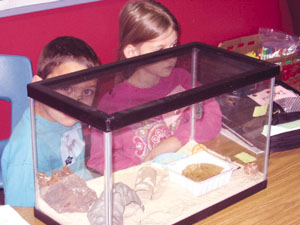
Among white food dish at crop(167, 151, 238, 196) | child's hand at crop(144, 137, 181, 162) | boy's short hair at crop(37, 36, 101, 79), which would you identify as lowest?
white food dish at crop(167, 151, 238, 196)

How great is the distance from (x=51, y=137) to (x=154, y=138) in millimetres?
324

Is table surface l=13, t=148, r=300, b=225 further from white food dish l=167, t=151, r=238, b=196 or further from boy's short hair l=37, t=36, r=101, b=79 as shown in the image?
boy's short hair l=37, t=36, r=101, b=79

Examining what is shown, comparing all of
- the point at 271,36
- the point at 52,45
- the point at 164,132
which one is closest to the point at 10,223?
the point at 164,132

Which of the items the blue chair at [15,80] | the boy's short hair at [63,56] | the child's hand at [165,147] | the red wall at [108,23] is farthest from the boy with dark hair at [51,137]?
the red wall at [108,23]

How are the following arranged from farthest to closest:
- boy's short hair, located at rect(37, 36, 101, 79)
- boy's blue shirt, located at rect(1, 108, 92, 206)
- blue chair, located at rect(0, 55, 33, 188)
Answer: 1. blue chair, located at rect(0, 55, 33, 188)
2. boy's short hair, located at rect(37, 36, 101, 79)
3. boy's blue shirt, located at rect(1, 108, 92, 206)

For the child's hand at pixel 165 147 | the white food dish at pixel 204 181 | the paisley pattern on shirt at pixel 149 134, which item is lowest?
the white food dish at pixel 204 181

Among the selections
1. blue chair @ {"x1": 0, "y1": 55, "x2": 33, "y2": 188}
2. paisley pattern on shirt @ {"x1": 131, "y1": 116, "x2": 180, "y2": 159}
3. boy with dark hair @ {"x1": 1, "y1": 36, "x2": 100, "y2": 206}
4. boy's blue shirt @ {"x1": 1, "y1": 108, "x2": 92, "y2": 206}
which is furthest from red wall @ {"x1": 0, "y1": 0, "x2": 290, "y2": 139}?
paisley pattern on shirt @ {"x1": 131, "y1": 116, "x2": 180, "y2": 159}

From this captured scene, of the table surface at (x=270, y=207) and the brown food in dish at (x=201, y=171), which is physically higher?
the brown food in dish at (x=201, y=171)

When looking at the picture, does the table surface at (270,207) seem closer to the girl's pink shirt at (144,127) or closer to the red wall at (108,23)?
the girl's pink shirt at (144,127)

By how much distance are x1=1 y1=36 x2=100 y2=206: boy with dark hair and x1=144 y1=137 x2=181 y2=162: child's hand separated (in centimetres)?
27

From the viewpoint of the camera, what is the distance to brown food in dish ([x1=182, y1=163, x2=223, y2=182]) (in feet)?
4.60

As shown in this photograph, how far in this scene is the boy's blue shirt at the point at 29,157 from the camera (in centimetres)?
123

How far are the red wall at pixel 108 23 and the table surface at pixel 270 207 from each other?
1257mm

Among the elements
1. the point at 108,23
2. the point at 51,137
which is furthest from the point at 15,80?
the point at 108,23
